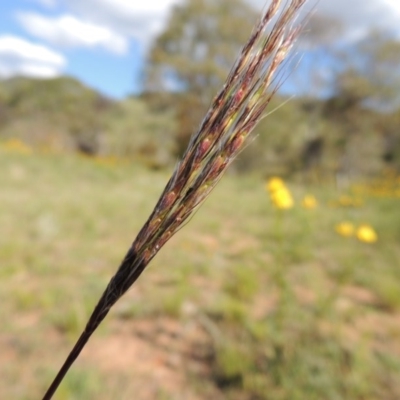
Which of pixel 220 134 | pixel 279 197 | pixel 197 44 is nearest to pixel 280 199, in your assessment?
pixel 279 197

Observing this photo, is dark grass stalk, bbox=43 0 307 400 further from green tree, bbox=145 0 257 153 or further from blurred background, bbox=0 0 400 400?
green tree, bbox=145 0 257 153

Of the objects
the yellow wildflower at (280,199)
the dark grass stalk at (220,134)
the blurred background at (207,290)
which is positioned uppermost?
the dark grass stalk at (220,134)

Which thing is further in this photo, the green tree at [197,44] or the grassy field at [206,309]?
the green tree at [197,44]

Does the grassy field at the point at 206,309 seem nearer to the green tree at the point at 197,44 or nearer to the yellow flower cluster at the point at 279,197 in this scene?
the yellow flower cluster at the point at 279,197

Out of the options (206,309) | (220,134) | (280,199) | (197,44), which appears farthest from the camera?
(197,44)

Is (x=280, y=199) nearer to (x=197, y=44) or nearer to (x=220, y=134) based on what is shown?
(x=220, y=134)

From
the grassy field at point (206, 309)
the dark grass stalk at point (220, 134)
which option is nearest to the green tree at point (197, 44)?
the grassy field at point (206, 309)

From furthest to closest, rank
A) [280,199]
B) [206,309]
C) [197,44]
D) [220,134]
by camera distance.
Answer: [197,44] → [206,309] → [280,199] → [220,134]

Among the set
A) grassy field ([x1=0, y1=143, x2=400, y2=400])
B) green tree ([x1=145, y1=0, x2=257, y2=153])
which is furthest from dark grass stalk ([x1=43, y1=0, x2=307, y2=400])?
green tree ([x1=145, y1=0, x2=257, y2=153])
